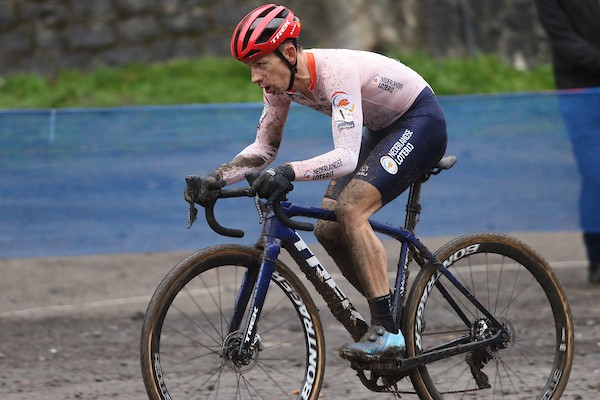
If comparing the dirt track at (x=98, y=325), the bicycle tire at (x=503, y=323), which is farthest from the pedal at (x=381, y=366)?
the dirt track at (x=98, y=325)

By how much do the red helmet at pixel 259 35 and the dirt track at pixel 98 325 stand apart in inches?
73.3

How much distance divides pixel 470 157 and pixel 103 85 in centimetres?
524

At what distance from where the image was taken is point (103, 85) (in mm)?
13539

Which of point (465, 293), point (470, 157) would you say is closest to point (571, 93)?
point (470, 157)

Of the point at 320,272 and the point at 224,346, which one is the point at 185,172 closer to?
the point at 320,272

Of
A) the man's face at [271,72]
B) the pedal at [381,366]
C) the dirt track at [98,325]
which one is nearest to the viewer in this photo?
the man's face at [271,72]

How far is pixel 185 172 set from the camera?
966 centimetres

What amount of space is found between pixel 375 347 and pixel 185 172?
184 inches

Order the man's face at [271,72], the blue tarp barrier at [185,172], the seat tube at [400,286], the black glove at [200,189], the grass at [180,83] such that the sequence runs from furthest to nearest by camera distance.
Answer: the grass at [180,83], the blue tarp barrier at [185,172], the seat tube at [400,286], the man's face at [271,72], the black glove at [200,189]

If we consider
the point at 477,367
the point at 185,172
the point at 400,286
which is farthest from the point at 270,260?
the point at 185,172

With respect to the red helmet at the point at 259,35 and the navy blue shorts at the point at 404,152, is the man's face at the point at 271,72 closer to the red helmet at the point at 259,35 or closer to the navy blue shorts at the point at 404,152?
the red helmet at the point at 259,35

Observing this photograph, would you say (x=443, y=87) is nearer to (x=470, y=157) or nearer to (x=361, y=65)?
(x=470, y=157)

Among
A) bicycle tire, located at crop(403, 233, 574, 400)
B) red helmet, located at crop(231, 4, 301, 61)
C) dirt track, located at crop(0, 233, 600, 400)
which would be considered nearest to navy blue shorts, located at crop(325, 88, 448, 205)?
bicycle tire, located at crop(403, 233, 574, 400)

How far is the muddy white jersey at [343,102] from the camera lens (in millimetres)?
5066
